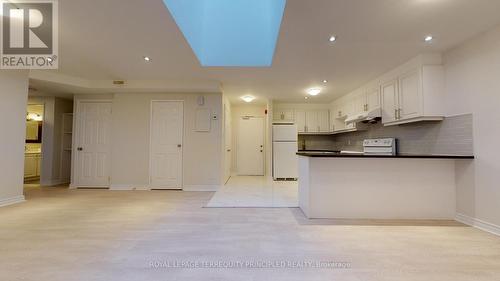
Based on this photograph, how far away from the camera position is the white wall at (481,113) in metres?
2.66

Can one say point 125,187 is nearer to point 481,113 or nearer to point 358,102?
point 358,102

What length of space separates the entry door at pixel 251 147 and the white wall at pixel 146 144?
2622mm

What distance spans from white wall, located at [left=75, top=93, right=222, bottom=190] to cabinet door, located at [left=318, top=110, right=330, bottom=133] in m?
3.41

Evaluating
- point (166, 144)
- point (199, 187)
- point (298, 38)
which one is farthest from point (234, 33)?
point (199, 187)

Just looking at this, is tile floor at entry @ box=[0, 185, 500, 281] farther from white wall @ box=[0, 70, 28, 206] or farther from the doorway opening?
the doorway opening

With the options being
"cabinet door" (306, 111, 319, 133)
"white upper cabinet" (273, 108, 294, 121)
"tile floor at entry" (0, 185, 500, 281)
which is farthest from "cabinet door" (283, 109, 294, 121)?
"tile floor at entry" (0, 185, 500, 281)

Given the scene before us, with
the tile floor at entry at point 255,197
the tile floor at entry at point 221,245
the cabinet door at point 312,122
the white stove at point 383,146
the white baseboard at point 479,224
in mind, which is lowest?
the tile floor at entry at point 255,197

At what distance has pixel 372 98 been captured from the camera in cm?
486

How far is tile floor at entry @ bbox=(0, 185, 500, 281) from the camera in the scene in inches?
70.9

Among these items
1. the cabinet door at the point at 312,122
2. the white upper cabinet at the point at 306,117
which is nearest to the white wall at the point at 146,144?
the white upper cabinet at the point at 306,117

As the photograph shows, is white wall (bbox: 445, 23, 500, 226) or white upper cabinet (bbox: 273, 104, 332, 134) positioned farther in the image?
white upper cabinet (bbox: 273, 104, 332, 134)

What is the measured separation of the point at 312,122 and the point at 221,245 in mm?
5750

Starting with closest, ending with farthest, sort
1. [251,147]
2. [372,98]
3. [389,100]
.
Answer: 1. [389,100]
2. [372,98]
3. [251,147]

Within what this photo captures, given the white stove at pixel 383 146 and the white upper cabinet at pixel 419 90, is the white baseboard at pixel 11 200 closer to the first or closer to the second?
the white stove at pixel 383 146
